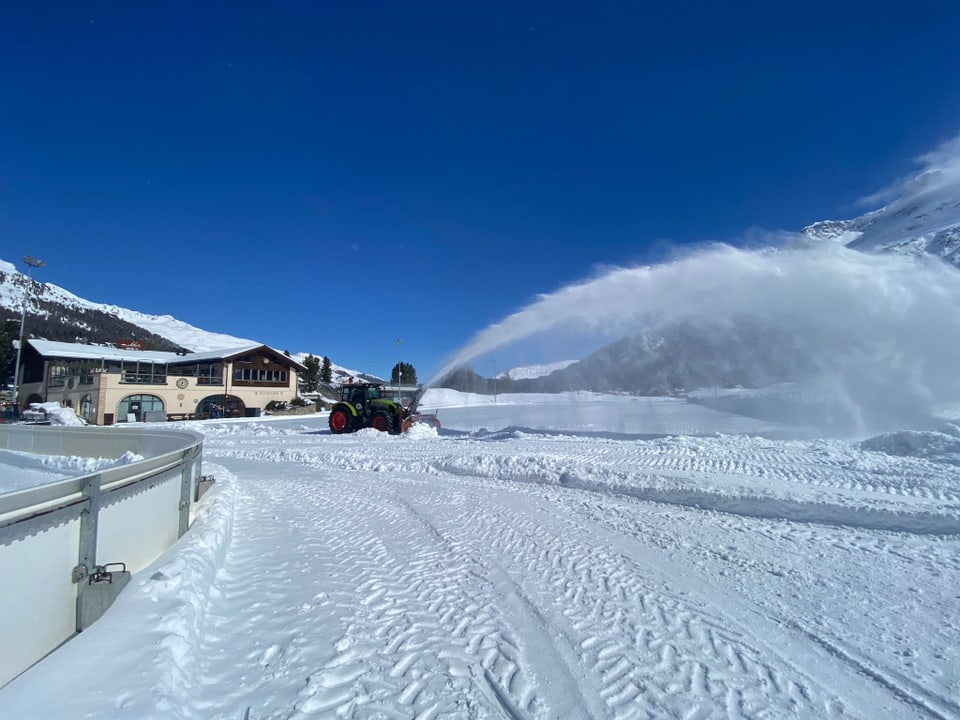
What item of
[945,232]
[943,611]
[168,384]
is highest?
[945,232]

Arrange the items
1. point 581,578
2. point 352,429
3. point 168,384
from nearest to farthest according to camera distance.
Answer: point 581,578, point 352,429, point 168,384

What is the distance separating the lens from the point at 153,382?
38.4 meters

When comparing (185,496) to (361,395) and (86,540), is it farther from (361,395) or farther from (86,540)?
(361,395)

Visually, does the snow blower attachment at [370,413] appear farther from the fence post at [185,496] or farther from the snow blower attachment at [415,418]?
the fence post at [185,496]

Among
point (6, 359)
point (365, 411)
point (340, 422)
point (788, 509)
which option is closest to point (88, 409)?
point (6, 359)

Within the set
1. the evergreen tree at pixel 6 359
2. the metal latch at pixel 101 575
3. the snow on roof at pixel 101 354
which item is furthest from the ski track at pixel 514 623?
the evergreen tree at pixel 6 359

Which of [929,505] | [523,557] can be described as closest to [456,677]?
[523,557]

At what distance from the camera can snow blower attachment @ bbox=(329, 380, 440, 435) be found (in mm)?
22078

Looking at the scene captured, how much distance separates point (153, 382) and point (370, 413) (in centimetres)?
2501

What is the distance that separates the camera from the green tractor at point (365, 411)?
2216 cm

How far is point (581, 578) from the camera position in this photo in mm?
5262

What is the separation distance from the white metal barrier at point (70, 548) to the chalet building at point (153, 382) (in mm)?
36020

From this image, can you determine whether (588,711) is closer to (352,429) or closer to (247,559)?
(247,559)

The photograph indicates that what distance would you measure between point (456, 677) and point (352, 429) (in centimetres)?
2059
